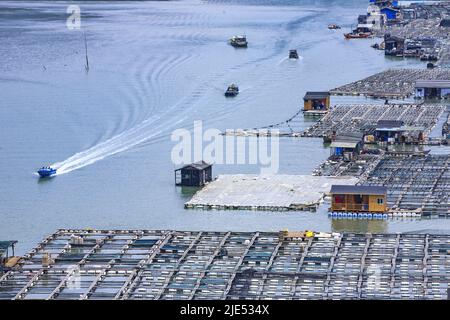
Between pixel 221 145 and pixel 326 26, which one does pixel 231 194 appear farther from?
pixel 326 26

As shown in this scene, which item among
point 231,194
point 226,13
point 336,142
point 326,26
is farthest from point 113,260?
point 226,13

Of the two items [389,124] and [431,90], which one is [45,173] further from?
[431,90]

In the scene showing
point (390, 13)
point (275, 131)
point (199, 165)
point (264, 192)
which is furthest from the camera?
point (390, 13)

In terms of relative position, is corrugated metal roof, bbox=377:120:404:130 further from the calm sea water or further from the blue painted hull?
the blue painted hull

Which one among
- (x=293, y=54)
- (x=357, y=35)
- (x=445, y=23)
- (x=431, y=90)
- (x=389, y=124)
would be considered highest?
(x=445, y=23)

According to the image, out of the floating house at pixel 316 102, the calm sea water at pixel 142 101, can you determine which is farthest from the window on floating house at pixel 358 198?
the floating house at pixel 316 102

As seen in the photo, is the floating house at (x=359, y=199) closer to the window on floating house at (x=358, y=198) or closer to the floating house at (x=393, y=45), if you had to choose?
the window on floating house at (x=358, y=198)

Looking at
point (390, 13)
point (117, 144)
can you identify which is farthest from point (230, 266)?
point (390, 13)
